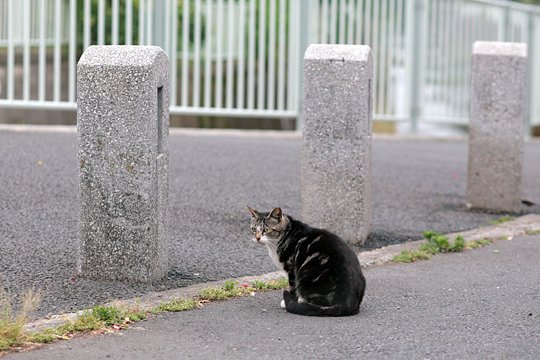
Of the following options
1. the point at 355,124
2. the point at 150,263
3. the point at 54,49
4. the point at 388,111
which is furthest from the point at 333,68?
the point at 388,111

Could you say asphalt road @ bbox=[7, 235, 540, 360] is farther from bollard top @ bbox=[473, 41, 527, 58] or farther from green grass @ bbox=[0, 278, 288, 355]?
bollard top @ bbox=[473, 41, 527, 58]

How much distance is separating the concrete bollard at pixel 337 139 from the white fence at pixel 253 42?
596 centimetres

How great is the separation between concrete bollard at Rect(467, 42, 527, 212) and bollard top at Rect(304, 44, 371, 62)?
7.94ft

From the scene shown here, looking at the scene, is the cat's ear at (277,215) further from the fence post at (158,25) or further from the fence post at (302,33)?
the fence post at (302,33)

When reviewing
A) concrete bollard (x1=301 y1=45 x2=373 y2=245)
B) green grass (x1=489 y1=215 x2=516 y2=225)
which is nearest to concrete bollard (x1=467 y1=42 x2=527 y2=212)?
green grass (x1=489 y1=215 x2=516 y2=225)

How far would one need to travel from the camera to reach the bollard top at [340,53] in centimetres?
870

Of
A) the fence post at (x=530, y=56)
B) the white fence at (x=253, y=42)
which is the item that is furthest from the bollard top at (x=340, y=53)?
the fence post at (x=530, y=56)

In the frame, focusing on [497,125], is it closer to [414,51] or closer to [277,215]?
[277,215]

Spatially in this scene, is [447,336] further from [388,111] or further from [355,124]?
[388,111]

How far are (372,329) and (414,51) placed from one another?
11.6m

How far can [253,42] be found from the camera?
614 inches

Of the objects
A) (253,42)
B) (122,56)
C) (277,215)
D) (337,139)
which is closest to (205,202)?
(337,139)

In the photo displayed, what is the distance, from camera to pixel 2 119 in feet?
51.8

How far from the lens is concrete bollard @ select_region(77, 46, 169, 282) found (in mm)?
6941
